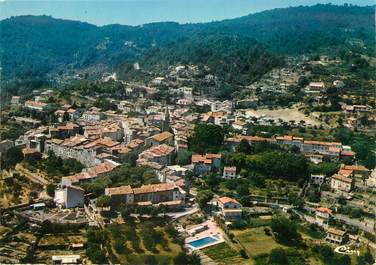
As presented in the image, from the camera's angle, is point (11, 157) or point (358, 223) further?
point (11, 157)

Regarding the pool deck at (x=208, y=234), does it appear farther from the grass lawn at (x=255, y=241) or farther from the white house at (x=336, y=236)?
the white house at (x=336, y=236)

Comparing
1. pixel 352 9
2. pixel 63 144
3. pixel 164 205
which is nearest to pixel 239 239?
pixel 164 205

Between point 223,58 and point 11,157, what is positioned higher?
point 223,58

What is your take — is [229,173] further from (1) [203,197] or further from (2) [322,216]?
(2) [322,216]

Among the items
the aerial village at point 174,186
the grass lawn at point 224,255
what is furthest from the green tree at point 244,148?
the grass lawn at point 224,255

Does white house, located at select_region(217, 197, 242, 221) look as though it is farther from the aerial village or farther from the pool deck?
the pool deck

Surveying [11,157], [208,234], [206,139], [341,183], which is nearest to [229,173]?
[206,139]

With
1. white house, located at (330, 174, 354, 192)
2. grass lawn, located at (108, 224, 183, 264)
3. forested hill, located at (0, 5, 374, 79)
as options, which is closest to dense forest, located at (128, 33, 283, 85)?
forested hill, located at (0, 5, 374, 79)
